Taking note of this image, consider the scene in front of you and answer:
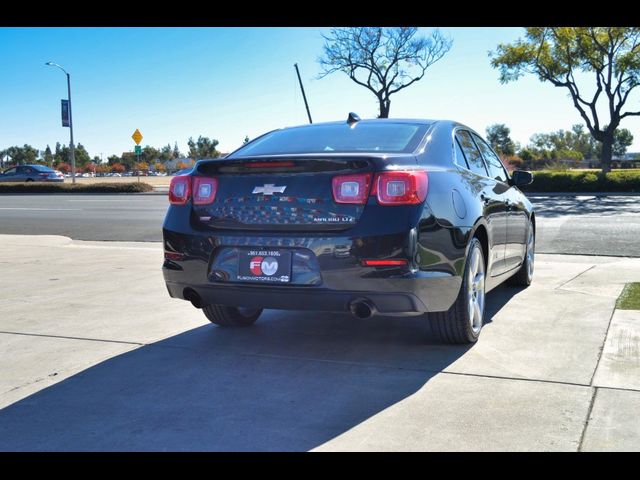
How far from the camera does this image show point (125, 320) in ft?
18.2

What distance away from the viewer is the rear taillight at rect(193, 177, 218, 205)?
436cm

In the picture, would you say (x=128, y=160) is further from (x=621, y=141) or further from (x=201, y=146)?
(x=621, y=141)

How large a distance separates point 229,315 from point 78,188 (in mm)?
31833

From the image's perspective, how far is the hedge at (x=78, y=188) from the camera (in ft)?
110

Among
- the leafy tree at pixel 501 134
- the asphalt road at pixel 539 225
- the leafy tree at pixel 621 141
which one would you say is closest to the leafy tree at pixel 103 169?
the leafy tree at pixel 501 134

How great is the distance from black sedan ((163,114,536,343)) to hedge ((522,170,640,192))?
24298mm

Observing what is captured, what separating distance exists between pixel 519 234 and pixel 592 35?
30.0 m

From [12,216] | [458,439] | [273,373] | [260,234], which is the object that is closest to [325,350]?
[273,373]

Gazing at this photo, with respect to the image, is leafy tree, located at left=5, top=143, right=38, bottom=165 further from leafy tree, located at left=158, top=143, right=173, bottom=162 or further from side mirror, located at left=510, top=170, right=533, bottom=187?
side mirror, located at left=510, top=170, right=533, bottom=187

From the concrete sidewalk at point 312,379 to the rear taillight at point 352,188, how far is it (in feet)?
3.26

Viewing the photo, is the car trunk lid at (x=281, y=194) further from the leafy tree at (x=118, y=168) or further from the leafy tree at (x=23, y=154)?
the leafy tree at (x=23, y=154)

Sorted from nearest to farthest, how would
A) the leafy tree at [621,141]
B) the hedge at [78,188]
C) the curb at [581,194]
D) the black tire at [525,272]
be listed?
the black tire at [525,272], the curb at [581,194], the hedge at [78,188], the leafy tree at [621,141]

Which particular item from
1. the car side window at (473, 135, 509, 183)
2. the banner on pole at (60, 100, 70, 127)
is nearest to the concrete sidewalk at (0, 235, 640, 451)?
the car side window at (473, 135, 509, 183)

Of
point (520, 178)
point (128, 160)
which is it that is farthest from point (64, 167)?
point (520, 178)
